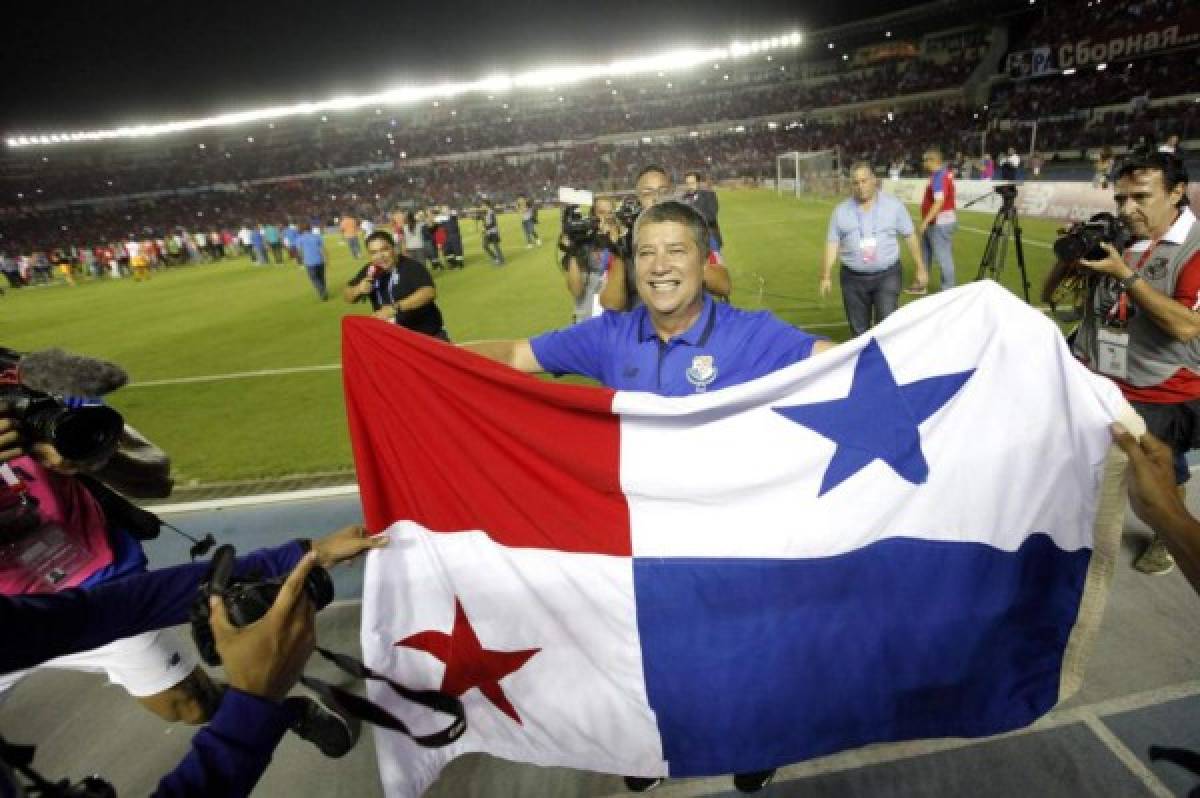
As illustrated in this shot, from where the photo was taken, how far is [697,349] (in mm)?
2666

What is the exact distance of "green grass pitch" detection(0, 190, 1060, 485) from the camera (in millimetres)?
7477

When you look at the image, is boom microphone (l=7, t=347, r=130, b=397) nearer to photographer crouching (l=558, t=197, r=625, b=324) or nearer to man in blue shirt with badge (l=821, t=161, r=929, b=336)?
photographer crouching (l=558, t=197, r=625, b=324)

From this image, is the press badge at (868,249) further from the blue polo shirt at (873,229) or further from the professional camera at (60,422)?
the professional camera at (60,422)

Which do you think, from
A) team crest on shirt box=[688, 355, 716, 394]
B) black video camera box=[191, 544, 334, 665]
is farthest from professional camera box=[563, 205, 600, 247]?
black video camera box=[191, 544, 334, 665]

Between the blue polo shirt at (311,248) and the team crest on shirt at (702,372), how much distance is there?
1516cm

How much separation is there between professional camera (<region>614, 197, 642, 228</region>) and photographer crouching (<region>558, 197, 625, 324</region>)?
58 mm

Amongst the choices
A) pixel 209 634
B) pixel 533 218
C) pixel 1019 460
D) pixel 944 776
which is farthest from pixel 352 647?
pixel 533 218

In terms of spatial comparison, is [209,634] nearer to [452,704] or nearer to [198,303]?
[452,704]

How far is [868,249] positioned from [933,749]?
5.04 m

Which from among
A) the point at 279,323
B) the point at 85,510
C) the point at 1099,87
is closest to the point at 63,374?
the point at 85,510

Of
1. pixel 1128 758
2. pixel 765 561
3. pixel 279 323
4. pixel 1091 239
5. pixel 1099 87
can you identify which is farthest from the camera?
pixel 1099 87

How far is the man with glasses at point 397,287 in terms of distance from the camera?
605 cm

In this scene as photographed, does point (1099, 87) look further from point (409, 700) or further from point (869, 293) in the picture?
point (409, 700)

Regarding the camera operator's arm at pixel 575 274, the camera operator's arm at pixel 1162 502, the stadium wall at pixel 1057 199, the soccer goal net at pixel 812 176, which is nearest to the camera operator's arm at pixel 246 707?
the camera operator's arm at pixel 1162 502
